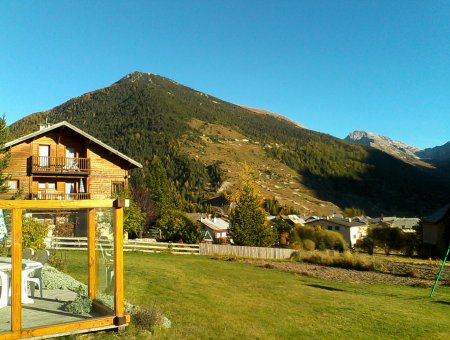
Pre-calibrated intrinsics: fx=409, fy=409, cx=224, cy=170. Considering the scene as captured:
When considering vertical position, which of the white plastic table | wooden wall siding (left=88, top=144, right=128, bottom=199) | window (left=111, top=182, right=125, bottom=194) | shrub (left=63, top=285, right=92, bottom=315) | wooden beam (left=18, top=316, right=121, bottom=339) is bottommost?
wooden beam (left=18, top=316, right=121, bottom=339)

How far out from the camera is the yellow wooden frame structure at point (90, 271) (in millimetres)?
8031

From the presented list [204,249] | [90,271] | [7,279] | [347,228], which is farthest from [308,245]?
[7,279]

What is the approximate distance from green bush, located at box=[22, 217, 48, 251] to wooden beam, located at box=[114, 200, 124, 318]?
10.3 metres

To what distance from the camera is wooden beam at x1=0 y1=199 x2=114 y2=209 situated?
8305 mm

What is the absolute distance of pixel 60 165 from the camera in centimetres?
3772

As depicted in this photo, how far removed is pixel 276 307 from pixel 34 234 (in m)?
11.3

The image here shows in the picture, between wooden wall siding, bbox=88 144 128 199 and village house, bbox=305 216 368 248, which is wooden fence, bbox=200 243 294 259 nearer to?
wooden wall siding, bbox=88 144 128 199

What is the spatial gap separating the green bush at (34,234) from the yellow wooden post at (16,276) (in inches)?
409

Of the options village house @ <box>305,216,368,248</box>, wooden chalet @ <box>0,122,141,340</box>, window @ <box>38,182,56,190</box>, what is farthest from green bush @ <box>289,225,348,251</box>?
wooden chalet @ <box>0,122,141,340</box>

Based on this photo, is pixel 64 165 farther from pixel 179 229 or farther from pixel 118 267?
pixel 118 267

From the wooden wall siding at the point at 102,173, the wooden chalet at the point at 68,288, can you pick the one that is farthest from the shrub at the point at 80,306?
the wooden wall siding at the point at 102,173

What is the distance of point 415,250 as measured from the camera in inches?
2389

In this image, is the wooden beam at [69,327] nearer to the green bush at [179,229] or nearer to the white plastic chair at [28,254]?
the white plastic chair at [28,254]

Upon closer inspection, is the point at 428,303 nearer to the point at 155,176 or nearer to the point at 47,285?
the point at 47,285
